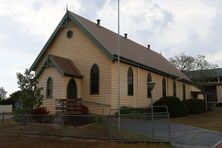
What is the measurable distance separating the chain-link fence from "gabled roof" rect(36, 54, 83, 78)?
542cm

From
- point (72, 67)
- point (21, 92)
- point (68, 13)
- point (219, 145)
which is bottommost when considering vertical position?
point (219, 145)

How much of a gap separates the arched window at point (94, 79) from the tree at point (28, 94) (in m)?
4.59

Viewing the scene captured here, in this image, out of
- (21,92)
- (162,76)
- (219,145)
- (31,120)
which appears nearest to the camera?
(219,145)

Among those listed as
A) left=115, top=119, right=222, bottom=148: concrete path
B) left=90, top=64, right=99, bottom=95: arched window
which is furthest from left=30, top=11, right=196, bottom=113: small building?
left=115, top=119, right=222, bottom=148: concrete path

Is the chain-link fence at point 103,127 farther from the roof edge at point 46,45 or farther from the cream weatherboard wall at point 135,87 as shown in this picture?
the roof edge at point 46,45

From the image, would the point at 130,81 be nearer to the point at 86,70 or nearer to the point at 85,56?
the point at 86,70

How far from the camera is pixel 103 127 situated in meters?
17.5

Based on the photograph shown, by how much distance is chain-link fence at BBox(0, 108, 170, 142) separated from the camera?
16.3m

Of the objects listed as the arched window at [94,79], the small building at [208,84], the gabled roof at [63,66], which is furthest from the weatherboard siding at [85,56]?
the small building at [208,84]

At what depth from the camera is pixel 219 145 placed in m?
15.3

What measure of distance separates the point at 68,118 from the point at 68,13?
12036mm

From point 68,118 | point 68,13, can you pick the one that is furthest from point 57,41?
point 68,118

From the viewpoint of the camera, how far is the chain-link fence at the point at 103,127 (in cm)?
1634

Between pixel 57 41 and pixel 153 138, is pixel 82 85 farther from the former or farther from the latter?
pixel 153 138
